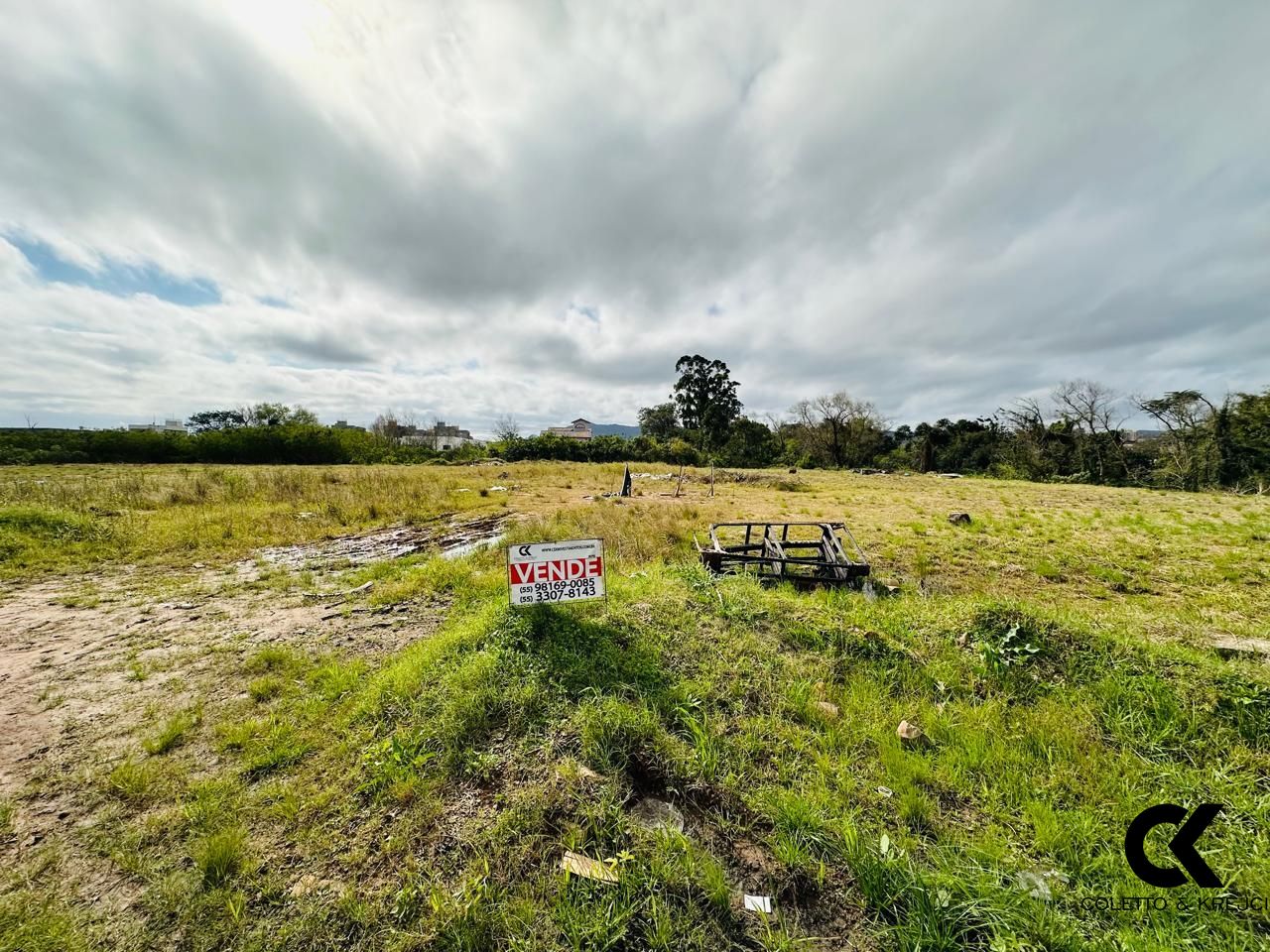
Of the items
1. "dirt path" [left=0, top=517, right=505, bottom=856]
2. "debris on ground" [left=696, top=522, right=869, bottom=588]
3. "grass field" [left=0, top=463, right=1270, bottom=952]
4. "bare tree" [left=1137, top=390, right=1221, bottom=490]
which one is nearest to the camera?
"grass field" [left=0, top=463, right=1270, bottom=952]

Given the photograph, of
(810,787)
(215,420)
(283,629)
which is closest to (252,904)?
(810,787)

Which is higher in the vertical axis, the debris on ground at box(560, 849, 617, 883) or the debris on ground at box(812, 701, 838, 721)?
the debris on ground at box(812, 701, 838, 721)

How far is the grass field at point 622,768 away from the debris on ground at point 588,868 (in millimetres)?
42

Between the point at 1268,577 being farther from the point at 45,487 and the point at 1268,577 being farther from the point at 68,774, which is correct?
the point at 45,487

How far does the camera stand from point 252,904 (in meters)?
2.17

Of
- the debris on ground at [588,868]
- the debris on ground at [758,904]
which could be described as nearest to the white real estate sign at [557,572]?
the debris on ground at [588,868]

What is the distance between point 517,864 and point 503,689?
1.35m

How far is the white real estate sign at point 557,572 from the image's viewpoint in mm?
4352

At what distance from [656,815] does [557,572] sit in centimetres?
226

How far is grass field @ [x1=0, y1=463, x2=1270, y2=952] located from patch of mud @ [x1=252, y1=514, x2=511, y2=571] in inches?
87.4

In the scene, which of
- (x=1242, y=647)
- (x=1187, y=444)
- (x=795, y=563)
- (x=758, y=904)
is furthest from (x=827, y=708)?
(x=1187, y=444)

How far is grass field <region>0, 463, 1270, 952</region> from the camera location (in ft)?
6.84

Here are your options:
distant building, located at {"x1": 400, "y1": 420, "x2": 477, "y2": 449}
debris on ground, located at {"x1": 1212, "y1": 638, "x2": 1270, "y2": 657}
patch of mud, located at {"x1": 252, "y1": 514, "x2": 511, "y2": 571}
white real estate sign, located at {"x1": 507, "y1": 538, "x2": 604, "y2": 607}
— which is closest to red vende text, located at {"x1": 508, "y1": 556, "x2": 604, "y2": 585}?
white real estate sign, located at {"x1": 507, "y1": 538, "x2": 604, "y2": 607}

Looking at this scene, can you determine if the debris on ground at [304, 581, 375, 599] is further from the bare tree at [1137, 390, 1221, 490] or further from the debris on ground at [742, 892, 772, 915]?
the bare tree at [1137, 390, 1221, 490]
